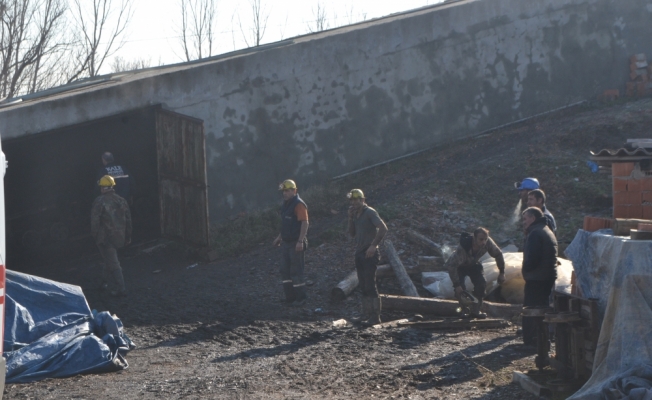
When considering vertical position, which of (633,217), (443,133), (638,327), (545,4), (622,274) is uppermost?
(545,4)

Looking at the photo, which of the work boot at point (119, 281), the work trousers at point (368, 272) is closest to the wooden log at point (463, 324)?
the work trousers at point (368, 272)

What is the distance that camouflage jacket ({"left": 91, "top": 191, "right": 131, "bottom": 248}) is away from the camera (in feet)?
36.3

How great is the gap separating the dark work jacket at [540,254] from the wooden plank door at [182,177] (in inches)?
262

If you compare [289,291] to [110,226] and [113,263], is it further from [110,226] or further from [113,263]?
[110,226]

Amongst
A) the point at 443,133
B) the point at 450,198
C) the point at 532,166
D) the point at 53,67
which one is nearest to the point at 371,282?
the point at 450,198

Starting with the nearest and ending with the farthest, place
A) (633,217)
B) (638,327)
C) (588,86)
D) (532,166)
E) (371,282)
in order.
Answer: (638,327) → (633,217) → (371,282) → (532,166) → (588,86)

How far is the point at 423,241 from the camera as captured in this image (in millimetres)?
12547

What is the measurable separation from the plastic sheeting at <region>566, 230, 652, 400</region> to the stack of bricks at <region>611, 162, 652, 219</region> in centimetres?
74

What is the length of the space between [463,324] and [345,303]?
206 cm

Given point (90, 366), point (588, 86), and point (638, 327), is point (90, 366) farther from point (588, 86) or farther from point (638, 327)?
point (588, 86)

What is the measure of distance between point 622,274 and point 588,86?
1449 cm

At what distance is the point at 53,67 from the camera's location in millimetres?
29234

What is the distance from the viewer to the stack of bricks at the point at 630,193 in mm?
6738

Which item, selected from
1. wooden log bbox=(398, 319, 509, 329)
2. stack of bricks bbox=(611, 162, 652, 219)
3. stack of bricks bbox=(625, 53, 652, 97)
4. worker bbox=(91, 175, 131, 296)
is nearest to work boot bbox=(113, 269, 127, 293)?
worker bbox=(91, 175, 131, 296)
